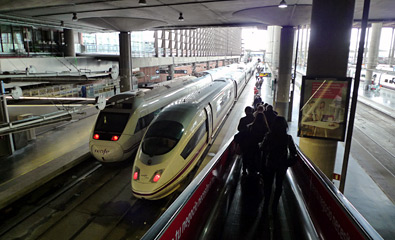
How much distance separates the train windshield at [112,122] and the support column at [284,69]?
10723 mm

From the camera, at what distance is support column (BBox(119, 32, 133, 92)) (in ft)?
68.4

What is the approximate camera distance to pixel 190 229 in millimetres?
3311

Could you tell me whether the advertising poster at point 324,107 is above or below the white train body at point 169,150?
above

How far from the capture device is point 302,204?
14.8ft

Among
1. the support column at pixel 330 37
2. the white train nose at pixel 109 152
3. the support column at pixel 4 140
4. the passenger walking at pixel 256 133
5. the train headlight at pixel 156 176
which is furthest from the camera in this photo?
the support column at pixel 4 140

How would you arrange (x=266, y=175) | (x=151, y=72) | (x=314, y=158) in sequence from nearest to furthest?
(x=266, y=175), (x=314, y=158), (x=151, y=72)

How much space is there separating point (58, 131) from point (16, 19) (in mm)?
7435

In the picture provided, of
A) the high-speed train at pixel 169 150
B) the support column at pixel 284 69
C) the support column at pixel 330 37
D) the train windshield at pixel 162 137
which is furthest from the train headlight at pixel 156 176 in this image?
the support column at pixel 284 69

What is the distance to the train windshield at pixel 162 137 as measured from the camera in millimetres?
7582

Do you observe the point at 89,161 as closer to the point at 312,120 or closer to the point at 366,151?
the point at 312,120

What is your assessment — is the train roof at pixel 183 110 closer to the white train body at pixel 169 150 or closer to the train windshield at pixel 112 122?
the white train body at pixel 169 150

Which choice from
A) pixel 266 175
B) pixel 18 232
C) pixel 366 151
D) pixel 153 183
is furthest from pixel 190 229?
pixel 366 151

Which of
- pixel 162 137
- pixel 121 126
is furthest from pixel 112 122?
pixel 162 137

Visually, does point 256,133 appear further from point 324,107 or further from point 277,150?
point 324,107
